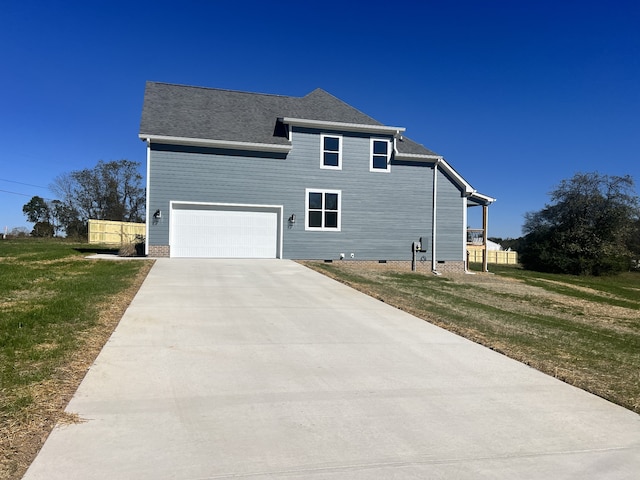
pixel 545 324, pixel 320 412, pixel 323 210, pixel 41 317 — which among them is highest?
pixel 323 210

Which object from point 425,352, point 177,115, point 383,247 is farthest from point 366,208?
point 425,352

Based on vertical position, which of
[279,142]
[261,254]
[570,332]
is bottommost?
[570,332]

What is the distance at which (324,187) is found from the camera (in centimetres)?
1908

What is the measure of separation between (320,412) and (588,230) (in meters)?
33.9

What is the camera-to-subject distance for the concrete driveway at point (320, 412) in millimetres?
3088

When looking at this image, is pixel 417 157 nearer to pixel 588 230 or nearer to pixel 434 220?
pixel 434 220

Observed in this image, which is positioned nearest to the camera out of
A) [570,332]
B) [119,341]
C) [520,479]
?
[520,479]

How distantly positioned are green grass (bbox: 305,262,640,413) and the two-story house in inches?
145

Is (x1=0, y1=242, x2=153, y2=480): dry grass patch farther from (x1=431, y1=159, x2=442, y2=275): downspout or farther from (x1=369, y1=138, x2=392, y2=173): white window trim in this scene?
(x1=431, y1=159, x2=442, y2=275): downspout

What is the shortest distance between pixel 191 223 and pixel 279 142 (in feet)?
15.4

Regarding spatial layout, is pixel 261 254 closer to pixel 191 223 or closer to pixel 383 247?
pixel 191 223

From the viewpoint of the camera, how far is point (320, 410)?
398cm

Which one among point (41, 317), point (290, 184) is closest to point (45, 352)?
point (41, 317)

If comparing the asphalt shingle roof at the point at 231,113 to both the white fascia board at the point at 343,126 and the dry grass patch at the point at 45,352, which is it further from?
the dry grass patch at the point at 45,352
